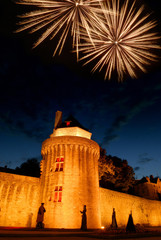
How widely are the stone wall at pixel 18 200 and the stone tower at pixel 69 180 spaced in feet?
4.35

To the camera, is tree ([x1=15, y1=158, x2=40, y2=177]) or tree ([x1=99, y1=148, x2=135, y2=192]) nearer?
tree ([x1=99, y1=148, x2=135, y2=192])

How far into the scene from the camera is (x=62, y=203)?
18250mm

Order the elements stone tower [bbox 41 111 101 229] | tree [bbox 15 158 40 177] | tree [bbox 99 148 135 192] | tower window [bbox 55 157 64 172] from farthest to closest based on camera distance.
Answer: tree [bbox 15 158 40 177]
tree [bbox 99 148 135 192]
tower window [bbox 55 157 64 172]
stone tower [bbox 41 111 101 229]

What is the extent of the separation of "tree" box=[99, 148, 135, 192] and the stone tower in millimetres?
10059

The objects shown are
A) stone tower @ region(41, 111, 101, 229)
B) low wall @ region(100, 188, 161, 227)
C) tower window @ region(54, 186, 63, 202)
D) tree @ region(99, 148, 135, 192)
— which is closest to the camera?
stone tower @ region(41, 111, 101, 229)

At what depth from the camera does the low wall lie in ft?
80.7

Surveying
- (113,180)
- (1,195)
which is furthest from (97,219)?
(113,180)

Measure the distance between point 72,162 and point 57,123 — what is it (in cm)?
724

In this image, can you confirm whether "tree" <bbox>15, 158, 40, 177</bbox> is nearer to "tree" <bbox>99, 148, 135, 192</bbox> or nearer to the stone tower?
"tree" <bbox>99, 148, 135, 192</bbox>

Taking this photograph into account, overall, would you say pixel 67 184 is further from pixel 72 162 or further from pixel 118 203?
pixel 118 203

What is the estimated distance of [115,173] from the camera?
120 feet

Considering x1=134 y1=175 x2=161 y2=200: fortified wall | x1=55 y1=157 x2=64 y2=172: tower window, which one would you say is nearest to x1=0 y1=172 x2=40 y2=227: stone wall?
x1=55 y1=157 x2=64 y2=172: tower window

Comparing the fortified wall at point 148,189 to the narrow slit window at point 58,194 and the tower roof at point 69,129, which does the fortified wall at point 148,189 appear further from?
the narrow slit window at point 58,194

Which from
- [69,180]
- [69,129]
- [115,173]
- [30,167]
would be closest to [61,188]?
[69,180]
